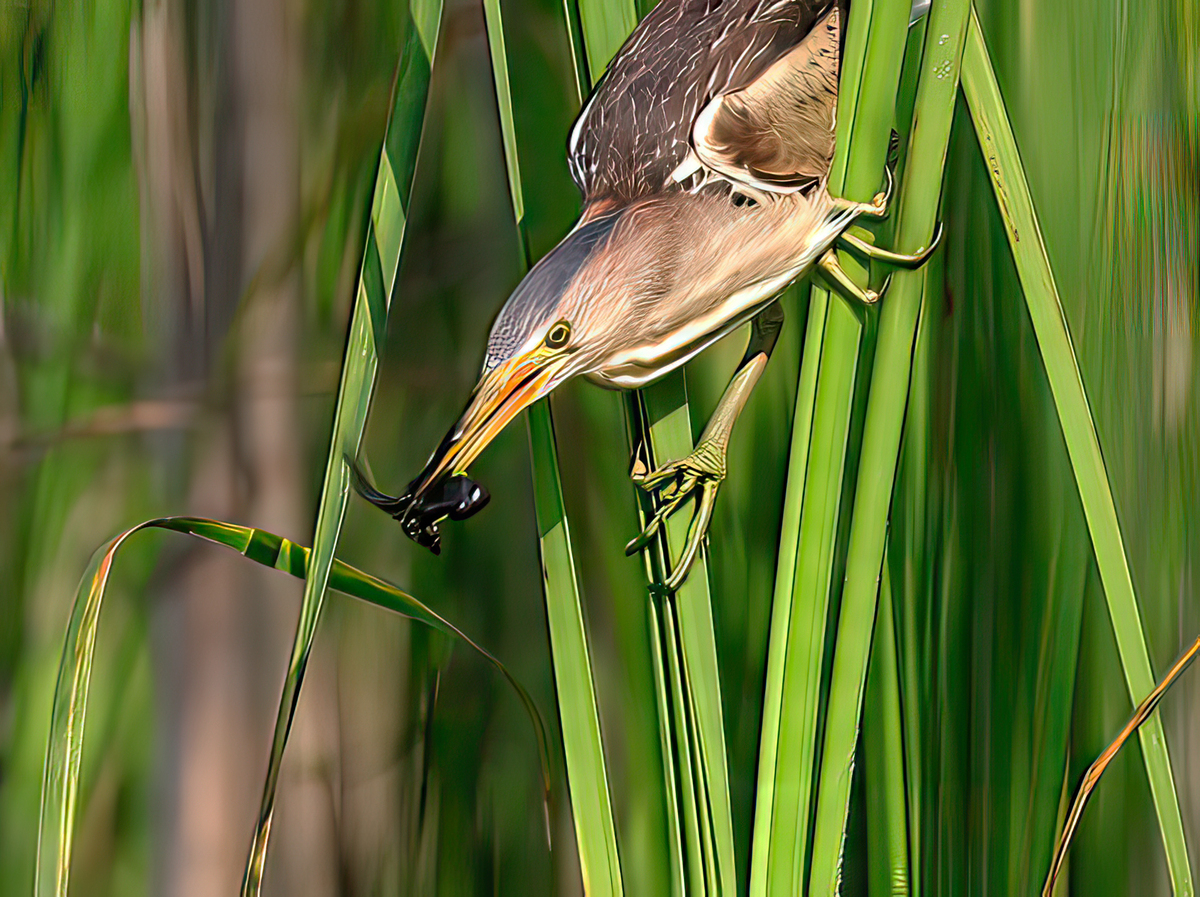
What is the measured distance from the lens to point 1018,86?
39cm

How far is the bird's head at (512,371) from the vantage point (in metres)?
0.29

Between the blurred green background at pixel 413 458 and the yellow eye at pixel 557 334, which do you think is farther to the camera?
the blurred green background at pixel 413 458

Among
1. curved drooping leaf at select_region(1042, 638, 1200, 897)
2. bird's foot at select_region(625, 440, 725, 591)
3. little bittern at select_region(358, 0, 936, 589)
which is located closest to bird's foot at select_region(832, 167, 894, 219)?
little bittern at select_region(358, 0, 936, 589)

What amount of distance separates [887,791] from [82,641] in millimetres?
364

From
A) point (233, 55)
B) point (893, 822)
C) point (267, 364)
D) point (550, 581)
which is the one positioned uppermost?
point (233, 55)

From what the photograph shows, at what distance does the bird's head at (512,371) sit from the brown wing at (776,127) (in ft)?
0.22

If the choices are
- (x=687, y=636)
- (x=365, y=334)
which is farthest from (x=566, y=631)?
(x=365, y=334)

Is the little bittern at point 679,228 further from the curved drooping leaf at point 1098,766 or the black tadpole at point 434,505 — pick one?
the curved drooping leaf at point 1098,766

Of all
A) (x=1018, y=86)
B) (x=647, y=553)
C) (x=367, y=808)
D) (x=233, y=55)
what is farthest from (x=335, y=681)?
(x=1018, y=86)

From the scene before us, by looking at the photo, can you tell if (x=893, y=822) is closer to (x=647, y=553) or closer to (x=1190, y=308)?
(x=647, y=553)

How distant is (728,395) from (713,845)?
190 mm

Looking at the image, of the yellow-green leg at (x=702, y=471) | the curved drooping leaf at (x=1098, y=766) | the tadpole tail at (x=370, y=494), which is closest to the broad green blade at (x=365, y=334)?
the tadpole tail at (x=370, y=494)

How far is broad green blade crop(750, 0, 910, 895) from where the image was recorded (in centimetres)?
32

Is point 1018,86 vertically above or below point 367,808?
above
